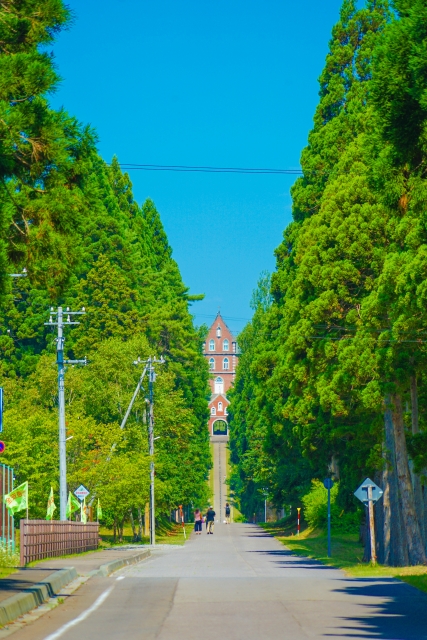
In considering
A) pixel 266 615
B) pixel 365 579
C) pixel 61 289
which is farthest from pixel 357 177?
pixel 266 615

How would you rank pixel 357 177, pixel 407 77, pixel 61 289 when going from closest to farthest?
pixel 407 77
pixel 61 289
pixel 357 177

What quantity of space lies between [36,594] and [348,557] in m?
21.6

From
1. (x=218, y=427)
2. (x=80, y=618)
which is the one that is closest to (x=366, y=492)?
(x=80, y=618)

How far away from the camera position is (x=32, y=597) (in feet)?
48.1

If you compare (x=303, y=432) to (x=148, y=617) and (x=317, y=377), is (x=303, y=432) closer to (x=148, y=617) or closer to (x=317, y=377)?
(x=317, y=377)

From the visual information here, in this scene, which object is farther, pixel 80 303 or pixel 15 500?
pixel 80 303

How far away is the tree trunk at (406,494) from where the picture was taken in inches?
1080

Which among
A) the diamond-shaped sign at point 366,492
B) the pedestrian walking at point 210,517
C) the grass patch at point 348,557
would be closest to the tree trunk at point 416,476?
the diamond-shaped sign at point 366,492

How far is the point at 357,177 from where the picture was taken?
2998cm

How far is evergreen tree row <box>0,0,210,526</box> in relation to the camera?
13571 mm

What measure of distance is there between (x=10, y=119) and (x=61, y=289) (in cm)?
290

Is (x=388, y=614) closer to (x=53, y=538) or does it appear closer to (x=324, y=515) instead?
(x=53, y=538)

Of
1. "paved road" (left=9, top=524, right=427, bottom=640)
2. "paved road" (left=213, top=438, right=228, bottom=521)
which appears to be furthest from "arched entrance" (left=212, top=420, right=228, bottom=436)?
"paved road" (left=9, top=524, right=427, bottom=640)

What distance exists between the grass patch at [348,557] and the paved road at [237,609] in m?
0.60
